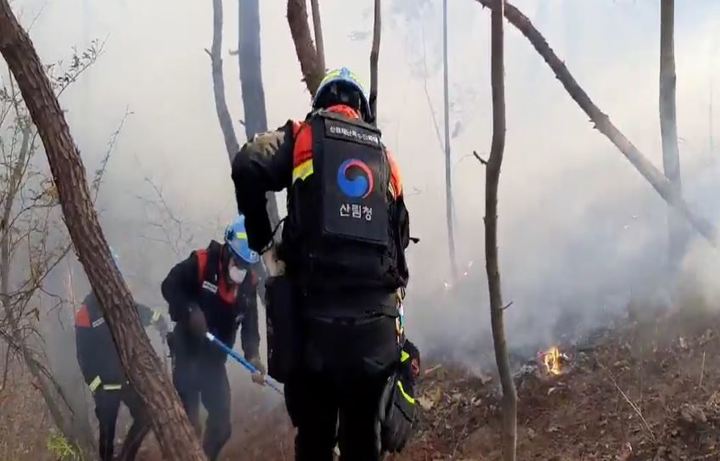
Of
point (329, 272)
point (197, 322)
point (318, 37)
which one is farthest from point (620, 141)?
point (329, 272)

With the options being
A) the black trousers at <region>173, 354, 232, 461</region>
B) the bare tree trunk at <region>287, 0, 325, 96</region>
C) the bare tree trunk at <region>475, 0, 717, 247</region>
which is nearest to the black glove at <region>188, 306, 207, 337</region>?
the black trousers at <region>173, 354, 232, 461</region>

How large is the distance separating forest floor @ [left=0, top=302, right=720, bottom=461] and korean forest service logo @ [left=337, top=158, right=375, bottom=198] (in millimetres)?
2742

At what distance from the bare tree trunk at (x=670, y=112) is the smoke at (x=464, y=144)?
314 mm

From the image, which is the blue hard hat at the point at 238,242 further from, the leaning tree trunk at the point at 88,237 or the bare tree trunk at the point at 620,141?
the bare tree trunk at the point at 620,141

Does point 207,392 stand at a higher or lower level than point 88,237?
lower

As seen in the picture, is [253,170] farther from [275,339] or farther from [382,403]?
[382,403]

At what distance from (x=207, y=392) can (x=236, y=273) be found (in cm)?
104

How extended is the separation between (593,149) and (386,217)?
38.4 feet

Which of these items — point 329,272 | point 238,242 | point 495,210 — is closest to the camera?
point 329,272

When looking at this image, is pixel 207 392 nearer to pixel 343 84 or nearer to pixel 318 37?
pixel 318 37

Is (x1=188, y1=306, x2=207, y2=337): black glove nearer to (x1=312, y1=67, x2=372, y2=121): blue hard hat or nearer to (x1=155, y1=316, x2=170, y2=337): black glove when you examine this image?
(x1=155, y1=316, x2=170, y2=337): black glove

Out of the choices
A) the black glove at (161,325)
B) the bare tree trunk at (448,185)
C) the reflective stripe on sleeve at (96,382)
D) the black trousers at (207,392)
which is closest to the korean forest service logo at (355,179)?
the black trousers at (207,392)

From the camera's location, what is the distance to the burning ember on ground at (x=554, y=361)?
6.81 metres

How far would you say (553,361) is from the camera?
696cm
